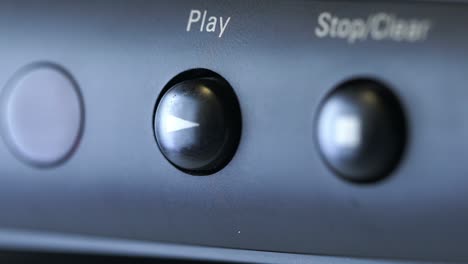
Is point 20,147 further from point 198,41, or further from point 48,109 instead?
point 198,41

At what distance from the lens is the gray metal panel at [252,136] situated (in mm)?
347

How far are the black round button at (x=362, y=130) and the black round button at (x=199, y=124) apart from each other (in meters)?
0.06

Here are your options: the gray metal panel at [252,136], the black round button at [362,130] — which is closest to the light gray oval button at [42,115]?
the gray metal panel at [252,136]

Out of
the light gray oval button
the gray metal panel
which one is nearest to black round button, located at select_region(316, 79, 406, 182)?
the gray metal panel

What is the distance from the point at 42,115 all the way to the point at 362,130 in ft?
0.68

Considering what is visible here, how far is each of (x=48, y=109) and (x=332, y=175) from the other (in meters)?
0.19

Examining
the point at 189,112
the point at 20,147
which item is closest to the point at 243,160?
the point at 189,112

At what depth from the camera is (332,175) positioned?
359mm

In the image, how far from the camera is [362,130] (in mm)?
339

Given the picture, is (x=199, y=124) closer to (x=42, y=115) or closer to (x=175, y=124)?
(x=175, y=124)

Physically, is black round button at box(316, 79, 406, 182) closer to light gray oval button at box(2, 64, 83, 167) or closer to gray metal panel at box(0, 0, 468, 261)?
gray metal panel at box(0, 0, 468, 261)

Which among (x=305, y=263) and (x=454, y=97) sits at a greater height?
(x=454, y=97)

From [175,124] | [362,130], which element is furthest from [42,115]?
[362,130]

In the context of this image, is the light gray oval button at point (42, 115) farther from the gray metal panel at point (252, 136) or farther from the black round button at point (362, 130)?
the black round button at point (362, 130)
